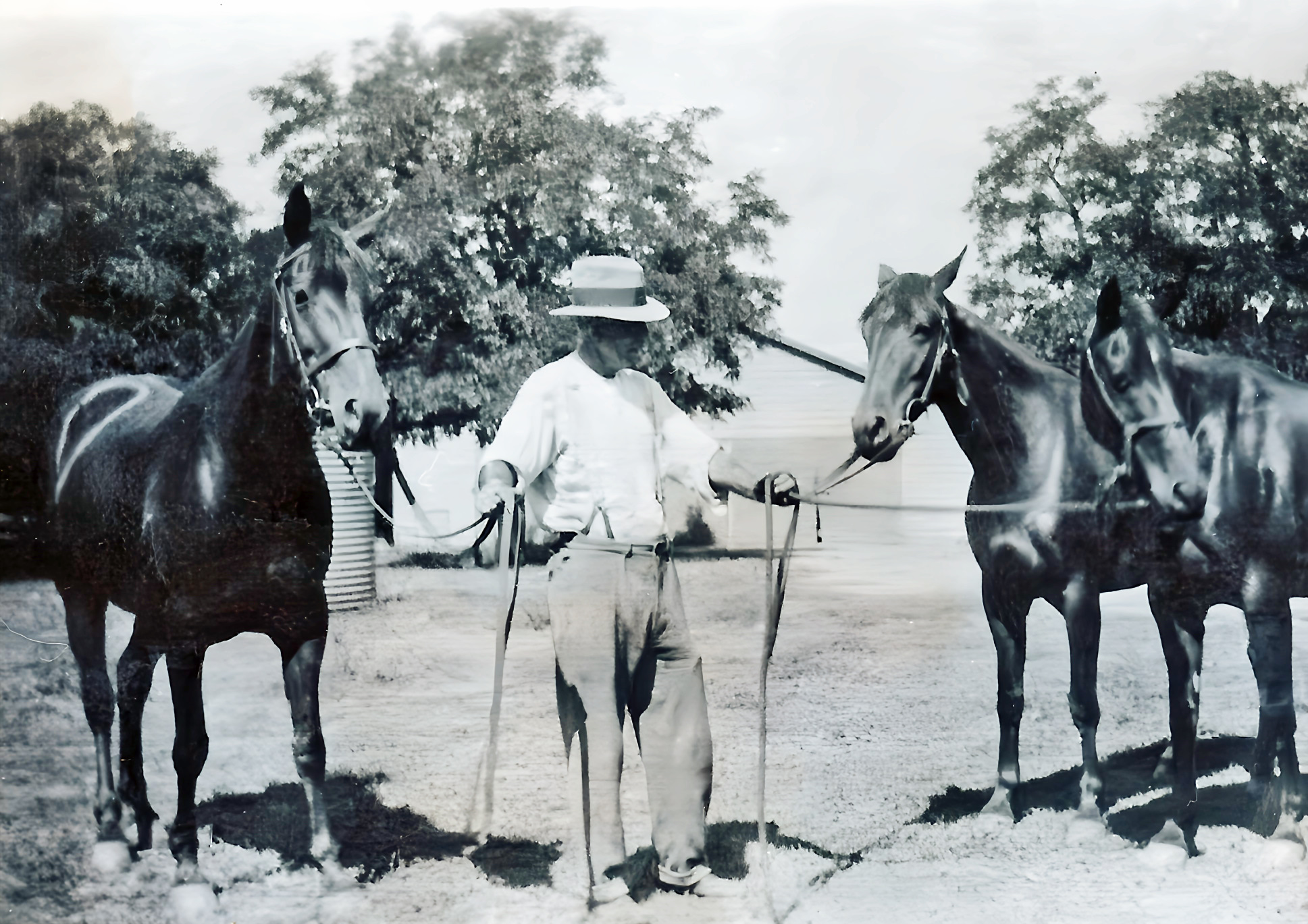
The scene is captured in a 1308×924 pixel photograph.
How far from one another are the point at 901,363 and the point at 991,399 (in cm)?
43

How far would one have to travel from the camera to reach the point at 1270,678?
14.1 feet

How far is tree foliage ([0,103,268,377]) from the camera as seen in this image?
14.7 feet

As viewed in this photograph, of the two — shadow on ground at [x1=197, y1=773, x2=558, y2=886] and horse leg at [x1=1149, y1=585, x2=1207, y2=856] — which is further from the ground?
horse leg at [x1=1149, y1=585, x2=1207, y2=856]

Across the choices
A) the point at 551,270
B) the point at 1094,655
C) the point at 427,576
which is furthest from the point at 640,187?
the point at 1094,655

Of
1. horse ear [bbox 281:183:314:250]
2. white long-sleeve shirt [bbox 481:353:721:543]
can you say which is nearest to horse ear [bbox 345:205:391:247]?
horse ear [bbox 281:183:314:250]

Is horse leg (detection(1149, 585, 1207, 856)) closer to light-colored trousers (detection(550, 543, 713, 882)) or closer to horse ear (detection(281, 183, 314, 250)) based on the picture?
light-colored trousers (detection(550, 543, 713, 882))

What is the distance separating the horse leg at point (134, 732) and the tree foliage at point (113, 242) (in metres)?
1.21

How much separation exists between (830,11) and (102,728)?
14.2ft

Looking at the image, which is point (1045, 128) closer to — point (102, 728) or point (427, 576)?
point (427, 576)

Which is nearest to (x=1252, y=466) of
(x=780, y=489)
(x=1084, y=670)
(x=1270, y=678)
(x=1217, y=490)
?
(x=1217, y=490)

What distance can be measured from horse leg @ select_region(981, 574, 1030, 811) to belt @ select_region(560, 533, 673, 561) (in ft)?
4.56

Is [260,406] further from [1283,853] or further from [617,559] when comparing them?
[1283,853]

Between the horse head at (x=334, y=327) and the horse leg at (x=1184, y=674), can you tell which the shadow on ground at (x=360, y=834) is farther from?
the horse leg at (x=1184, y=674)

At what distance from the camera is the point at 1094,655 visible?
4.27 metres
